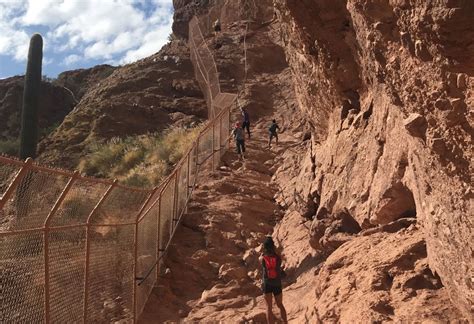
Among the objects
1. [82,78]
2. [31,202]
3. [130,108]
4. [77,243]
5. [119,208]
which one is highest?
[82,78]

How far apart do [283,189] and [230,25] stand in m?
22.9

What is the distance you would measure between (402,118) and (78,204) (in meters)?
4.00

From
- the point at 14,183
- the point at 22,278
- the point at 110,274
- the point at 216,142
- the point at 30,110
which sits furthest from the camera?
the point at 30,110

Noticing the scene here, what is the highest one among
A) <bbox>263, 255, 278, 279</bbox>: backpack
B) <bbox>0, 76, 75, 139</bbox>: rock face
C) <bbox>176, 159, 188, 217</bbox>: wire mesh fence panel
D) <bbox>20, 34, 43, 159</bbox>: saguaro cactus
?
<bbox>0, 76, 75, 139</bbox>: rock face

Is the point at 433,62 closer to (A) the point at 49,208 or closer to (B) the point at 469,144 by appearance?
(B) the point at 469,144

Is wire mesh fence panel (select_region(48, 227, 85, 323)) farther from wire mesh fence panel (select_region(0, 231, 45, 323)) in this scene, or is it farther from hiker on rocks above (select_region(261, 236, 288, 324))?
hiker on rocks above (select_region(261, 236, 288, 324))

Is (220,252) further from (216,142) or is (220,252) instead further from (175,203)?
(216,142)

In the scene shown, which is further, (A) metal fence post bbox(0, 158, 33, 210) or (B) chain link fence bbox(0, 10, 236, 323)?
(B) chain link fence bbox(0, 10, 236, 323)

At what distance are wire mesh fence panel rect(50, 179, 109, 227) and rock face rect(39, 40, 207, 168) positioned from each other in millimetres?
18855

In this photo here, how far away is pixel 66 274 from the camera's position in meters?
6.62

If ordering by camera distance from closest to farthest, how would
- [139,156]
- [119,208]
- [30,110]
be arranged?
[119,208]
[30,110]
[139,156]

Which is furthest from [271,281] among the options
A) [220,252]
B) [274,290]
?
[220,252]

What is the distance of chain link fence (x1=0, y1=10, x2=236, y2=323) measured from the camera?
17.8 feet

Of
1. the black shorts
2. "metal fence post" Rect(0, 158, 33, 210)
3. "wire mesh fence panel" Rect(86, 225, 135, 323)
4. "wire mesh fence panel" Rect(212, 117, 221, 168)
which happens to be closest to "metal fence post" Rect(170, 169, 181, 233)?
"wire mesh fence panel" Rect(86, 225, 135, 323)
